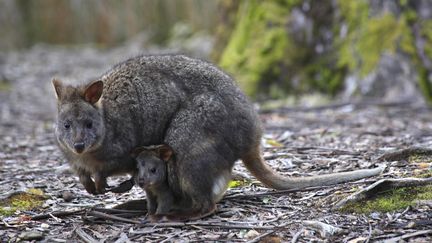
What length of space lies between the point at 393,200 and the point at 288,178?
3.11 feet

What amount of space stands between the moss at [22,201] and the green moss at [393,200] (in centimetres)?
256

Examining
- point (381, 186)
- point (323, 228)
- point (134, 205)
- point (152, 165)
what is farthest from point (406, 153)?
point (134, 205)

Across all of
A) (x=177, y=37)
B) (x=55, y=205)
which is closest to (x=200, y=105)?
(x=55, y=205)

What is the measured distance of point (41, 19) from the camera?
22797 millimetres

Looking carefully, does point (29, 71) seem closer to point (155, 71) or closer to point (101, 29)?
point (101, 29)

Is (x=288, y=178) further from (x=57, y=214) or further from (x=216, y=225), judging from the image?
(x=57, y=214)

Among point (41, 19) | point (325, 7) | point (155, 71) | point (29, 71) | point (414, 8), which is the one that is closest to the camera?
point (155, 71)

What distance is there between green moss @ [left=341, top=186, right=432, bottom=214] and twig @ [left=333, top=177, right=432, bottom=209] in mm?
32

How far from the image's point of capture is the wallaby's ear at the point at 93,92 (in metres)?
5.18

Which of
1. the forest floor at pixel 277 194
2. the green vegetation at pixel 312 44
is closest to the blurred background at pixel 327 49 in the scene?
the green vegetation at pixel 312 44

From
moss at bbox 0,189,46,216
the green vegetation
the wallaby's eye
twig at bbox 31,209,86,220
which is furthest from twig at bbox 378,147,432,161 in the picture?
the green vegetation

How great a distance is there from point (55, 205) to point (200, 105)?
1.54 metres

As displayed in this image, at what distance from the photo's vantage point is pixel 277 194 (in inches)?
213

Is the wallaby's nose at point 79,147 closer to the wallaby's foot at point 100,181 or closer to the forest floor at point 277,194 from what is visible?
the wallaby's foot at point 100,181
